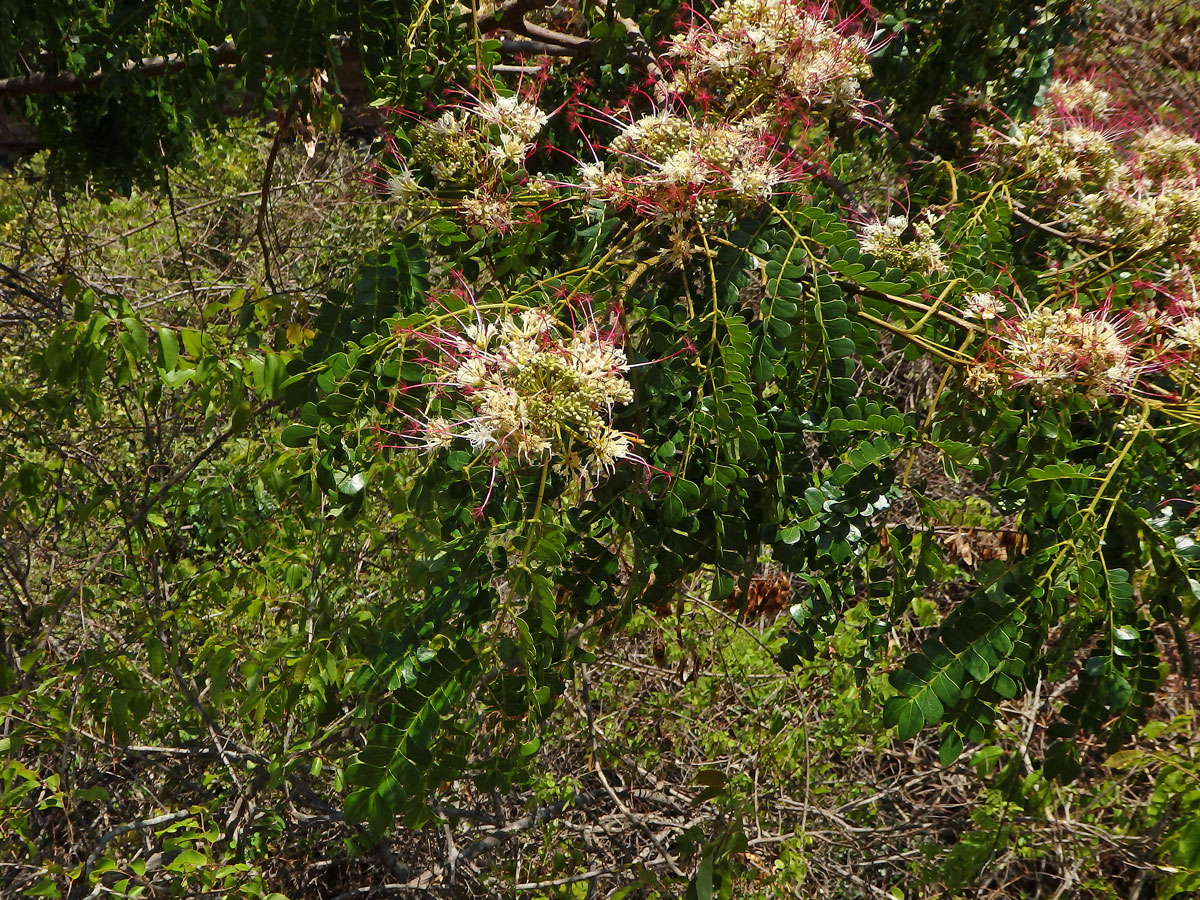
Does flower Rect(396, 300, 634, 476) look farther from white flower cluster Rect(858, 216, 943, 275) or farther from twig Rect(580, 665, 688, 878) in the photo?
twig Rect(580, 665, 688, 878)

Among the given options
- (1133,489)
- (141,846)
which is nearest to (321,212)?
(141,846)

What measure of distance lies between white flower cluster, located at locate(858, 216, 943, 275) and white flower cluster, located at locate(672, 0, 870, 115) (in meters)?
0.27

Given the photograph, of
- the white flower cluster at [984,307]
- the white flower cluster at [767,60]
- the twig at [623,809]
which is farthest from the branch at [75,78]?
the white flower cluster at [984,307]

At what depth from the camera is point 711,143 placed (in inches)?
57.6

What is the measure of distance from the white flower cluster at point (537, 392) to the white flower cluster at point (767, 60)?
0.58 meters

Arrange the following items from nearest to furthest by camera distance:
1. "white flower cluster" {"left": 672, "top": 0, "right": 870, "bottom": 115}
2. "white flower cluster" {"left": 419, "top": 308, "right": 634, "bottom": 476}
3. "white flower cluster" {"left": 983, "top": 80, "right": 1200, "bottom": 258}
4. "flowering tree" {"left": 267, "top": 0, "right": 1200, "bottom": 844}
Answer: "white flower cluster" {"left": 419, "top": 308, "right": 634, "bottom": 476}
"flowering tree" {"left": 267, "top": 0, "right": 1200, "bottom": 844}
"white flower cluster" {"left": 672, "top": 0, "right": 870, "bottom": 115}
"white flower cluster" {"left": 983, "top": 80, "right": 1200, "bottom": 258}

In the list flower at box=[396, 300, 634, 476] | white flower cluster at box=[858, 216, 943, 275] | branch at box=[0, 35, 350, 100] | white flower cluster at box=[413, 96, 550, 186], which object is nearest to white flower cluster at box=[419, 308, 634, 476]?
flower at box=[396, 300, 634, 476]

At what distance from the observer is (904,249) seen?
1.79 m

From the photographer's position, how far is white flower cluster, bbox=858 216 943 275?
69.6 inches

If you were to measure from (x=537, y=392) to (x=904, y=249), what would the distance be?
2.94 feet

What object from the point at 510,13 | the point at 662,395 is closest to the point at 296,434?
the point at 662,395

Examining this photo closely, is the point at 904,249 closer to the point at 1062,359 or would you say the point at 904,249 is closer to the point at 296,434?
the point at 1062,359

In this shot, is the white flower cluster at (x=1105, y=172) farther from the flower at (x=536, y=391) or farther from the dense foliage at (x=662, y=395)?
the flower at (x=536, y=391)

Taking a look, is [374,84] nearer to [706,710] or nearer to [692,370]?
[692,370]
